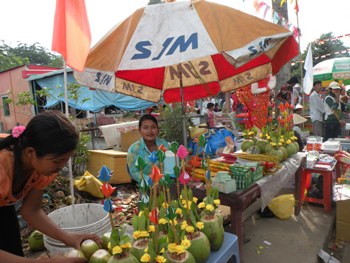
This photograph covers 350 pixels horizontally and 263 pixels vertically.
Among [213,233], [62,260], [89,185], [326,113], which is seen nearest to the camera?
[62,260]

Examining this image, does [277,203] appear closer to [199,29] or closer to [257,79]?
[257,79]

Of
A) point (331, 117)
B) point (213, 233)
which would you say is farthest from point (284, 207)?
point (331, 117)

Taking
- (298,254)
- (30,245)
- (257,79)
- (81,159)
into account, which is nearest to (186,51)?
(257,79)

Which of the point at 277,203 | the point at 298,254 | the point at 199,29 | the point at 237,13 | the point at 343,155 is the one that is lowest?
the point at 298,254

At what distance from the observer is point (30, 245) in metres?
3.07

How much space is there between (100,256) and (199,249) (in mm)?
514

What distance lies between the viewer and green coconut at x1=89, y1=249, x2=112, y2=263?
1292 mm

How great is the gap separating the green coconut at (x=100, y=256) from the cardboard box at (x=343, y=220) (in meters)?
3.07

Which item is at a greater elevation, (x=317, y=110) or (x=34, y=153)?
(x=34, y=153)

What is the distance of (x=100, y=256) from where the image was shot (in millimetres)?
1304

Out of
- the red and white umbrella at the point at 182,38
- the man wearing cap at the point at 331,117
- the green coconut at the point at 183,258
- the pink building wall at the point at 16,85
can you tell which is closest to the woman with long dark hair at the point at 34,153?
the green coconut at the point at 183,258

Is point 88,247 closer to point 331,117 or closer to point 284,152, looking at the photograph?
point 284,152

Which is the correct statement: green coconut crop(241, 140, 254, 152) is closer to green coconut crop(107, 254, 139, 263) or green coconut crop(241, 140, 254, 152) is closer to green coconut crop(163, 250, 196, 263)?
green coconut crop(163, 250, 196, 263)

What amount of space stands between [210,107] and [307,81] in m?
3.50
